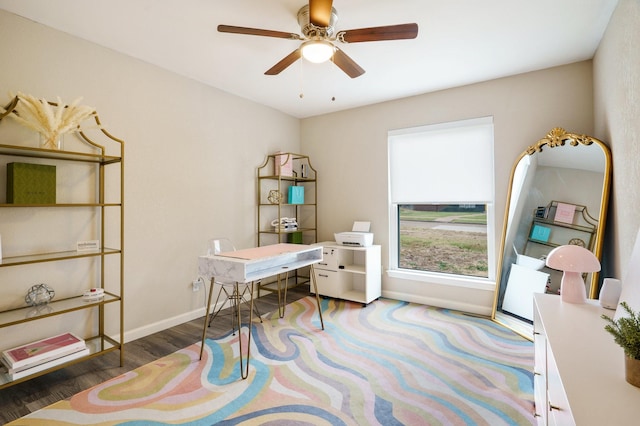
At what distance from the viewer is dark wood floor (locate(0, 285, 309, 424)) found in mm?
2000

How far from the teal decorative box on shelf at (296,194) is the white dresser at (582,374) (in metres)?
3.18

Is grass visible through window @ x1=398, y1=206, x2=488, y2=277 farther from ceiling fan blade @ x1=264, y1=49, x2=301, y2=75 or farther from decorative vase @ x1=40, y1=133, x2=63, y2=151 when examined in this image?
decorative vase @ x1=40, y1=133, x2=63, y2=151

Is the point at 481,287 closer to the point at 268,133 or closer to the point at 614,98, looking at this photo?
the point at 614,98

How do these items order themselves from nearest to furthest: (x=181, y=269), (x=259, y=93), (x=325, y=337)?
(x=325, y=337), (x=181, y=269), (x=259, y=93)

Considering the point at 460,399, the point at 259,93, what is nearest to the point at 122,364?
the point at 460,399

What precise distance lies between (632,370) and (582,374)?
0.44ft

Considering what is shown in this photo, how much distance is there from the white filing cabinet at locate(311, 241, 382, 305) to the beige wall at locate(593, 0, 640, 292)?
2.17 metres

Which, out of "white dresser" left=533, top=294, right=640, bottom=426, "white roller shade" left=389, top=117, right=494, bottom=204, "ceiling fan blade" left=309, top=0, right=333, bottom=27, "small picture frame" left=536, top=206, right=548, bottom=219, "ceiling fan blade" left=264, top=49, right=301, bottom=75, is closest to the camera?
"white dresser" left=533, top=294, right=640, bottom=426

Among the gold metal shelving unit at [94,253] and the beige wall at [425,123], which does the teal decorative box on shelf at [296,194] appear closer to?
the beige wall at [425,123]

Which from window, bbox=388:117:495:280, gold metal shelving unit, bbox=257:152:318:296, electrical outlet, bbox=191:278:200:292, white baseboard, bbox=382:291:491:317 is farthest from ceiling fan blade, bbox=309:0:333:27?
white baseboard, bbox=382:291:491:317

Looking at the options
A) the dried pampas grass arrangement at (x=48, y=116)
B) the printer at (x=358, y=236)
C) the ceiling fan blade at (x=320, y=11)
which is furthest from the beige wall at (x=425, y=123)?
the dried pampas grass arrangement at (x=48, y=116)

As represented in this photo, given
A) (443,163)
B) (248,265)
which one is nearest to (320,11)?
(248,265)

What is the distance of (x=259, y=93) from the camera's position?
3809 mm

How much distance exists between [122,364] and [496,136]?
163 inches
